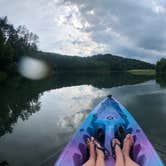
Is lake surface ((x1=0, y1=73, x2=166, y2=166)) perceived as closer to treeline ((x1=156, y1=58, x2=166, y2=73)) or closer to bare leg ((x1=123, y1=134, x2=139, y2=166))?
bare leg ((x1=123, y1=134, x2=139, y2=166))

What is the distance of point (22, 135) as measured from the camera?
634 inches

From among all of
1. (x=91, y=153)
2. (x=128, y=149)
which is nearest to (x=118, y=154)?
(x=128, y=149)

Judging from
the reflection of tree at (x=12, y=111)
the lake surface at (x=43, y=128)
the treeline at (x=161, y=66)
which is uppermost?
the treeline at (x=161, y=66)

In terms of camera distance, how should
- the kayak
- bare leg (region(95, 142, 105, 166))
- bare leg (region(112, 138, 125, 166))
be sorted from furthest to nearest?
the kayak → bare leg (region(95, 142, 105, 166)) → bare leg (region(112, 138, 125, 166))

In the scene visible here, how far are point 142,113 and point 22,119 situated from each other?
7927 millimetres

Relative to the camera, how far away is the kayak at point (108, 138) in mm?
8852

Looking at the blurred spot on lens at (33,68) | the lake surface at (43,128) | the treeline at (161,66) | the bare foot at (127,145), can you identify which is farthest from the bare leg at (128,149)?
the treeline at (161,66)

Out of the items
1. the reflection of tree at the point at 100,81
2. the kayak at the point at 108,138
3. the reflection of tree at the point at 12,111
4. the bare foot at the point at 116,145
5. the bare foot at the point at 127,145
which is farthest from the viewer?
the reflection of tree at the point at 100,81

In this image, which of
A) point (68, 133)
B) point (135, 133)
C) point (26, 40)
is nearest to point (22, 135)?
point (68, 133)

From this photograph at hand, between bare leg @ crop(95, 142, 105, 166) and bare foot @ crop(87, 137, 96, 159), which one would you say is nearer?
bare leg @ crop(95, 142, 105, 166)

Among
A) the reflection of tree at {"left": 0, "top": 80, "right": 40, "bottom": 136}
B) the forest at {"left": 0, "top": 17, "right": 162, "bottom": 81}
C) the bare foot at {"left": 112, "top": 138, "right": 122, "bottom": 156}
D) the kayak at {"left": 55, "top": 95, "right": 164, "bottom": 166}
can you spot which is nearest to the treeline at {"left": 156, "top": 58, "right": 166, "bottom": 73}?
the forest at {"left": 0, "top": 17, "right": 162, "bottom": 81}

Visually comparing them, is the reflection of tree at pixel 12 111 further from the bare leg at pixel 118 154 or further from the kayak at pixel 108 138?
the bare leg at pixel 118 154

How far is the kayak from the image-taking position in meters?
8.85

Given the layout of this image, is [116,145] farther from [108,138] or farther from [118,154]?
[108,138]
